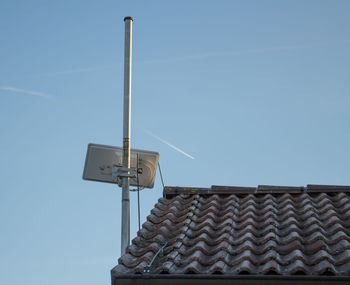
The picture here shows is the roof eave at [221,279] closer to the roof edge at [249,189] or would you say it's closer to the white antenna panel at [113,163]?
the roof edge at [249,189]

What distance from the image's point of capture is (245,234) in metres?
6.46

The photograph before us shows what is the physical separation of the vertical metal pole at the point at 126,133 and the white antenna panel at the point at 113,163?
82 mm

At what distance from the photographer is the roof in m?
5.59

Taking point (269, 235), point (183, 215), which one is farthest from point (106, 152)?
point (269, 235)

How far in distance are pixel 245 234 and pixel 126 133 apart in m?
2.66

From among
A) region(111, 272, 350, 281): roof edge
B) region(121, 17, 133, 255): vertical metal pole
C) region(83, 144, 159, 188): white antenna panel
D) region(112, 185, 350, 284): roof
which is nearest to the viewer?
region(111, 272, 350, 281): roof edge

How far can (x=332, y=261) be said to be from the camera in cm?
554

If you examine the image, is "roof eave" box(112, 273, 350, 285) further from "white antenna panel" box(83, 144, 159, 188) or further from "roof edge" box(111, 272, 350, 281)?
"white antenna panel" box(83, 144, 159, 188)

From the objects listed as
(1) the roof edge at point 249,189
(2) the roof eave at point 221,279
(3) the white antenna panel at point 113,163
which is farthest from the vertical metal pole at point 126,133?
(2) the roof eave at point 221,279

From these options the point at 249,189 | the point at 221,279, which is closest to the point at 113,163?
the point at 249,189

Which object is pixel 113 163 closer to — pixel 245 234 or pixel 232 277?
pixel 245 234

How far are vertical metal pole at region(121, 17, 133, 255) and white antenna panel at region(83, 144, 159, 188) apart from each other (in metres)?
0.08

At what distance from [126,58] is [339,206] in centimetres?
373

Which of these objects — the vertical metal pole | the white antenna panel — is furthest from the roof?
the vertical metal pole
